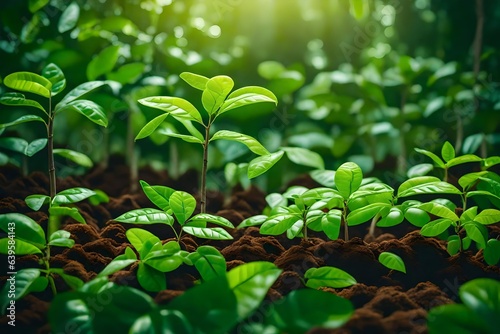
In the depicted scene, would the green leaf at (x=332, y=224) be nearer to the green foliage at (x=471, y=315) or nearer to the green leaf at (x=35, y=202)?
the green foliage at (x=471, y=315)

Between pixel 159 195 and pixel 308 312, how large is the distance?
0.48m

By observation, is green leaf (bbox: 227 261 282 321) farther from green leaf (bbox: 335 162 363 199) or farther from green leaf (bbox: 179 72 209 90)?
green leaf (bbox: 179 72 209 90)

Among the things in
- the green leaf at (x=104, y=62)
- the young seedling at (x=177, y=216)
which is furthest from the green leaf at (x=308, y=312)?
the green leaf at (x=104, y=62)

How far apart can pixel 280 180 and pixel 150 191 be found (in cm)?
Answer: 74

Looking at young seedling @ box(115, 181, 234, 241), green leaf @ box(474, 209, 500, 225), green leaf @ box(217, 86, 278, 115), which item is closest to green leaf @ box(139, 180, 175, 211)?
young seedling @ box(115, 181, 234, 241)

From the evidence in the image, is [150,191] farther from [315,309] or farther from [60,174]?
[60,174]

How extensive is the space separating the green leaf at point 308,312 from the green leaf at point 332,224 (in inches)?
9.8

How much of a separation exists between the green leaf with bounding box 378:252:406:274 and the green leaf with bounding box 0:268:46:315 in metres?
0.72

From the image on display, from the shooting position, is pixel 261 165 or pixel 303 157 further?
pixel 303 157

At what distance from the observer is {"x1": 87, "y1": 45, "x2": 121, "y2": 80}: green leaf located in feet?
5.38

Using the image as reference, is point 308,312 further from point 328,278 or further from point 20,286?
point 20,286

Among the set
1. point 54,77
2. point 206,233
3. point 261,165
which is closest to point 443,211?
point 261,165

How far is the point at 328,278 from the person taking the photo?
1.01 m

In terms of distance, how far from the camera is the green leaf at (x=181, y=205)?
112cm
